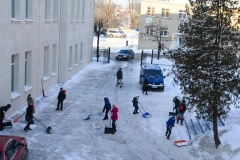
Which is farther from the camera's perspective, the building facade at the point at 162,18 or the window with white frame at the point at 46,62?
the building facade at the point at 162,18

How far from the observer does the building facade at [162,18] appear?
5291 centimetres

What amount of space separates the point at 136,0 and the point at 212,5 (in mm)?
95509

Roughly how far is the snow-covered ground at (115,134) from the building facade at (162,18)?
102 ft

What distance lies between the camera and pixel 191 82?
12836 mm

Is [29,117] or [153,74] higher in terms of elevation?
[153,74]

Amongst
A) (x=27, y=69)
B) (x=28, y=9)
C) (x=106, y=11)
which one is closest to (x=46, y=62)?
(x=27, y=69)

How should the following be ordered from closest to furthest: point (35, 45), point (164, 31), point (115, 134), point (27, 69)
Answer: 1. point (115, 134)
2. point (27, 69)
3. point (35, 45)
4. point (164, 31)

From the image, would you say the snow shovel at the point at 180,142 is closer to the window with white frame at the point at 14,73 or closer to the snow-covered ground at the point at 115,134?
the snow-covered ground at the point at 115,134

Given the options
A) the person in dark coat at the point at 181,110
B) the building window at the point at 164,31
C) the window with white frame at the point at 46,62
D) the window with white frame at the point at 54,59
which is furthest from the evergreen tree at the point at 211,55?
the building window at the point at 164,31

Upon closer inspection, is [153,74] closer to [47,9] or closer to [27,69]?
[47,9]

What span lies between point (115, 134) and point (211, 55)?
5.61m

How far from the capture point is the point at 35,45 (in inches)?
782

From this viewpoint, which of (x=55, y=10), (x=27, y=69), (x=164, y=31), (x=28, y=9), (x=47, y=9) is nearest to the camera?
(x=28, y=9)

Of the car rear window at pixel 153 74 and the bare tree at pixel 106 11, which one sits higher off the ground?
the bare tree at pixel 106 11
